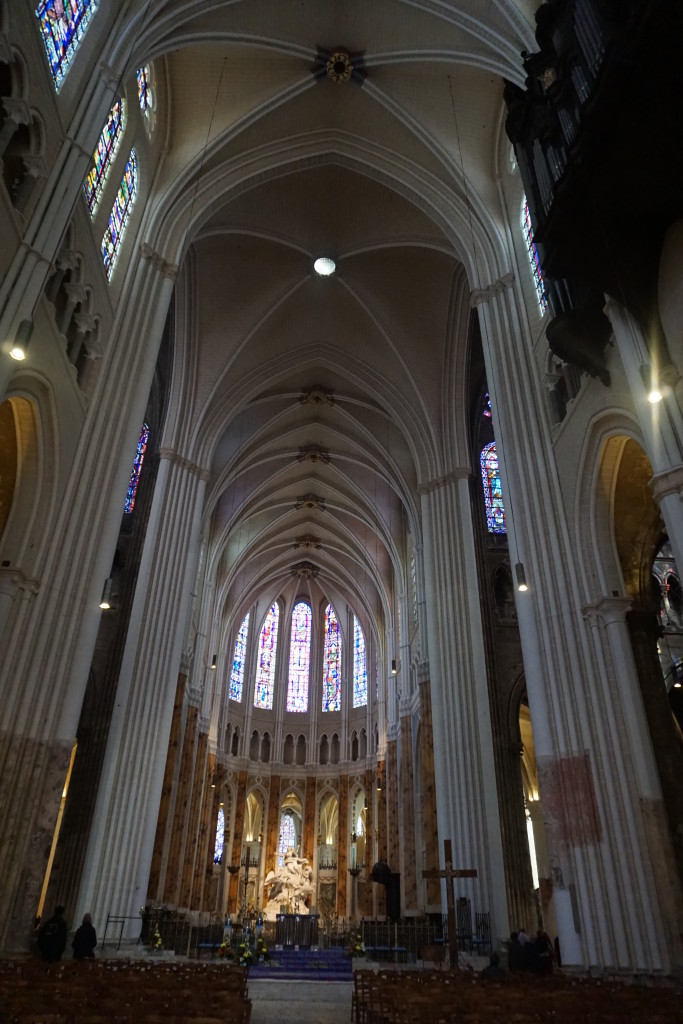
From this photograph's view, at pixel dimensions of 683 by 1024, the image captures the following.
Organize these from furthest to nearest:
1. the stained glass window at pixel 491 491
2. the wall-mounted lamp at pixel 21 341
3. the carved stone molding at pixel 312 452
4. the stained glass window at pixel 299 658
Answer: the stained glass window at pixel 299 658, the carved stone molding at pixel 312 452, the stained glass window at pixel 491 491, the wall-mounted lamp at pixel 21 341

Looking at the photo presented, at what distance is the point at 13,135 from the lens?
930 centimetres

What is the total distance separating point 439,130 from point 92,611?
13274 millimetres

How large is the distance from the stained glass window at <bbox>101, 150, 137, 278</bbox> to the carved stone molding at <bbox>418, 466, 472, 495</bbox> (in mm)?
11430

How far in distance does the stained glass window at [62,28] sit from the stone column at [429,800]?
A: 59.8 feet

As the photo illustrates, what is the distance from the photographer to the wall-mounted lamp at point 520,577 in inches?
466

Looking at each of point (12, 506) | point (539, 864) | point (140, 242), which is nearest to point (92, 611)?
point (12, 506)

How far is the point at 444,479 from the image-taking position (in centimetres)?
2170

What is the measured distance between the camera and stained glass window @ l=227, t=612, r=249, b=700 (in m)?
36.3

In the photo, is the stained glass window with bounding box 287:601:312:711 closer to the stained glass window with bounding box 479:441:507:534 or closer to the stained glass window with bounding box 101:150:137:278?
the stained glass window with bounding box 479:441:507:534

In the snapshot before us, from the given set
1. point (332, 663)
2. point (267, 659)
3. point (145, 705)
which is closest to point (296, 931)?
point (145, 705)

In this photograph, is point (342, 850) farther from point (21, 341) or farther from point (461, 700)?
point (21, 341)

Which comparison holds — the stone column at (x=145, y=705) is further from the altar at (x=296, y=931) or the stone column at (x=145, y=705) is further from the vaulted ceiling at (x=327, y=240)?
the altar at (x=296, y=931)

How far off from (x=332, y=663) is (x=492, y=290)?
27.7 metres

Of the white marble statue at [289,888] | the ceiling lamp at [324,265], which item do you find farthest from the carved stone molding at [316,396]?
the white marble statue at [289,888]
